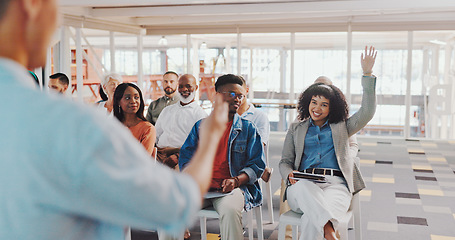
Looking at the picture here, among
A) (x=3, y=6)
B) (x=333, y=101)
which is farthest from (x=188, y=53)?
(x=3, y=6)

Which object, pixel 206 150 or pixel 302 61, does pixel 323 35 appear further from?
pixel 206 150

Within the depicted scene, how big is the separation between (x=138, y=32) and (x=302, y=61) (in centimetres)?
369

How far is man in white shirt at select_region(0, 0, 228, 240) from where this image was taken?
0.77 m

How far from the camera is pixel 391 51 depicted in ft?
35.2

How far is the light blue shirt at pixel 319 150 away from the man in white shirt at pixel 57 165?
2785mm

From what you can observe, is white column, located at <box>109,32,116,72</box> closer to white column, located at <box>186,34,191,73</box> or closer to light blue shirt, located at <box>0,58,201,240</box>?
white column, located at <box>186,34,191,73</box>

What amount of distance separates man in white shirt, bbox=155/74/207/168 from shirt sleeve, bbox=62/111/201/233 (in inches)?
148

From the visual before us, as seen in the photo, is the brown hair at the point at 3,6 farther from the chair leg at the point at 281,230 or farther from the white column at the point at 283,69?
the white column at the point at 283,69

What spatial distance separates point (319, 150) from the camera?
11.8 ft

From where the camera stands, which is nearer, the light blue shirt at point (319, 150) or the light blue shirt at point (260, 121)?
the light blue shirt at point (319, 150)

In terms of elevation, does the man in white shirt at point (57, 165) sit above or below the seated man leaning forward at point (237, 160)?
above

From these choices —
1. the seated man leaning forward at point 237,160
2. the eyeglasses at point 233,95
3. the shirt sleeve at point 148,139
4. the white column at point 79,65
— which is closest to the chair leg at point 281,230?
the seated man leaning forward at point 237,160

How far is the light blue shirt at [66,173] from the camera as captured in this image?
77 cm

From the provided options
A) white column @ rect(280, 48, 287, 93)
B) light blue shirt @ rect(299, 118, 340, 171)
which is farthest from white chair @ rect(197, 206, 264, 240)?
white column @ rect(280, 48, 287, 93)
